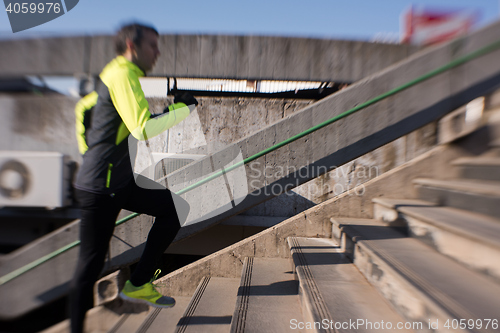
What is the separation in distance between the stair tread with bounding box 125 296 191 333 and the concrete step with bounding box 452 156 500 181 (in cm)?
283

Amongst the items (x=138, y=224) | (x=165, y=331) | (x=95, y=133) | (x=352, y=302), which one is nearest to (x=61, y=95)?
(x=138, y=224)

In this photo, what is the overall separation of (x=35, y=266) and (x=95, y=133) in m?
1.91

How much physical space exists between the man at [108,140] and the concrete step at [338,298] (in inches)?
50.5

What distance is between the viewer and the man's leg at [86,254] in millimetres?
1545

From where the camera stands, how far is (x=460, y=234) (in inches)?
61.1

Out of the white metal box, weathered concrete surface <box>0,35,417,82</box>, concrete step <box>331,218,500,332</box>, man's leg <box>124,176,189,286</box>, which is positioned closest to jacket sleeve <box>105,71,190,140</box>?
man's leg <box>124,176,189,286</box>

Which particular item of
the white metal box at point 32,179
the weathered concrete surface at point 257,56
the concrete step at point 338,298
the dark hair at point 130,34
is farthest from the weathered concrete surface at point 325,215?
the white metal box at point 32,179

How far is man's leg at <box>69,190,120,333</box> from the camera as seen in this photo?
5.07 ft

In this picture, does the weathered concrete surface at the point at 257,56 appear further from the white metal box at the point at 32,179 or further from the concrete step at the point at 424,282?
the concrete step at the point at 424,282

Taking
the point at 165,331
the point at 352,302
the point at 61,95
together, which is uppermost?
the point at 61,95

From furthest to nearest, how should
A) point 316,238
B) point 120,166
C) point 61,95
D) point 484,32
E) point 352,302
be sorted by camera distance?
point 61,95, point 316,238, point 484,32, point 120,166, point 352,302

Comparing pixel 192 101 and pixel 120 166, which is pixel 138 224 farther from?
pixel 192 101

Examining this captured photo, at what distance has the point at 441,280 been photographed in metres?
1.33

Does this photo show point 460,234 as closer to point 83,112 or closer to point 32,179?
point 83,112
